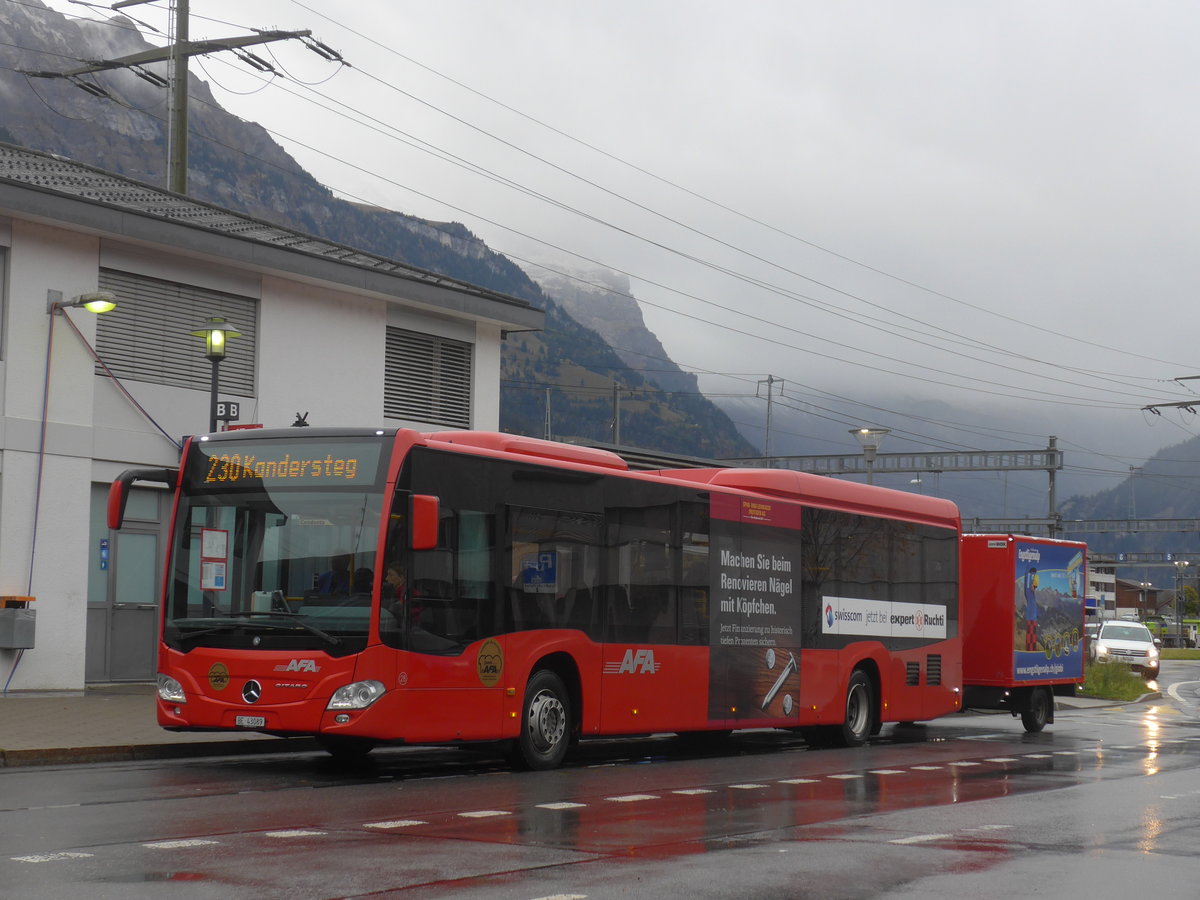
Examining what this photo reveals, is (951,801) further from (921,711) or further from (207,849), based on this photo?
(921,711)

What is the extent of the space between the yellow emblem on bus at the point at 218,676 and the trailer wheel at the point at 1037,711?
13639mm

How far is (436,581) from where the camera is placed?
44.9 ft

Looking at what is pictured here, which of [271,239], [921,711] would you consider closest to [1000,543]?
[921,711]

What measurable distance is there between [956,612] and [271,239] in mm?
12274

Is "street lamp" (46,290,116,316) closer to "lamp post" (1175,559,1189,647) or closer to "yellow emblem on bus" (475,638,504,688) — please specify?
"yellow emblem on bus" (475,638,504,688)

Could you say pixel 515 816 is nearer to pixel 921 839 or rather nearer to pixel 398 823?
pixel 398 823

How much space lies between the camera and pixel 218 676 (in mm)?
13492

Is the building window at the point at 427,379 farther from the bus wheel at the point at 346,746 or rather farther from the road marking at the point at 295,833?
the road marking at the point at 295,833

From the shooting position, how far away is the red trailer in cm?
2281

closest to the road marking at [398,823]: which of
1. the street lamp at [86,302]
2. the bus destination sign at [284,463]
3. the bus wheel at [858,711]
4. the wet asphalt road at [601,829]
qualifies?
the wet asphalt road at [601,829]

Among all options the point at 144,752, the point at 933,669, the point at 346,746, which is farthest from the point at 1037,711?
the point at 144,752

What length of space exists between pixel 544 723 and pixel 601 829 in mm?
4658

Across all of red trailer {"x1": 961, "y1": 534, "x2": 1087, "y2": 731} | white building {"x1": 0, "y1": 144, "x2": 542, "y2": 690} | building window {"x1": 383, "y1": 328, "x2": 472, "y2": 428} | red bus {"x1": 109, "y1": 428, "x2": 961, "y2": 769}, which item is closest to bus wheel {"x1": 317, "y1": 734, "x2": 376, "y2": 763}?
red bus {"x1": 109, "y1": 428, "x2": 961, "y2": 769}

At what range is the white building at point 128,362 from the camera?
20.5 metres
